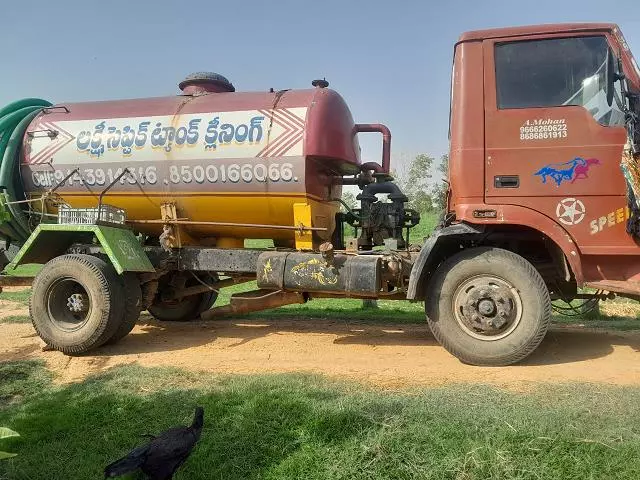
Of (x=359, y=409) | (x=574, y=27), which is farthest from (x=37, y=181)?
(x=574, y=27)

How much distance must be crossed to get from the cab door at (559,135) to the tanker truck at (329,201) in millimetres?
13

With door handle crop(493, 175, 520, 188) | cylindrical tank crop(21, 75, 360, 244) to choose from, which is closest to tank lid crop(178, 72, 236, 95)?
cylindrical tank crop(21, 75, 360, 244)

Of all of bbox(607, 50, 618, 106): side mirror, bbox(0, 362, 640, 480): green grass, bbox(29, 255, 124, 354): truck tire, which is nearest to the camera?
bbox(0, 362, 640, 480): green grass

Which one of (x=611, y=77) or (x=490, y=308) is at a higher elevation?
(x=611, y=77)

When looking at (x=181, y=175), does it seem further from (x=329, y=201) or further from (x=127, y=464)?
(x=127, y=464)

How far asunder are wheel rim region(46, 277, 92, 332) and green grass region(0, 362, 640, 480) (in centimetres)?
169

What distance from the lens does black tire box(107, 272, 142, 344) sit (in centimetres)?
580

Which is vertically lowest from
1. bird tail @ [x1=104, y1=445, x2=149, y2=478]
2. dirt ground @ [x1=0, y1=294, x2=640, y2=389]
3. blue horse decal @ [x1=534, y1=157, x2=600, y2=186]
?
dirt ground @ [x1=0, y1=294, x2=640, y2=389]

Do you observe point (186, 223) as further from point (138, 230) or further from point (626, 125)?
point (626, 125)

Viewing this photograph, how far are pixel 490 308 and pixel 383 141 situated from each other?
2.59 m

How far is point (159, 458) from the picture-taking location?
273 cm

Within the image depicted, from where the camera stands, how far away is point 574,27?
4723 millimetres

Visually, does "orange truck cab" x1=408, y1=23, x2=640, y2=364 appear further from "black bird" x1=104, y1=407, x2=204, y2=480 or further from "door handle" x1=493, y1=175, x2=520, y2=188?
"black bird" x1=104, y1=407, x2=204, y2=480

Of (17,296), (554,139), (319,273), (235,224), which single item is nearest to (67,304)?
(235,224)
